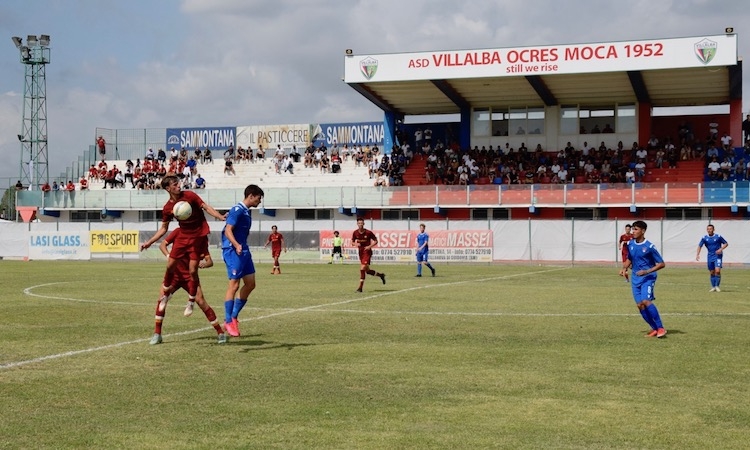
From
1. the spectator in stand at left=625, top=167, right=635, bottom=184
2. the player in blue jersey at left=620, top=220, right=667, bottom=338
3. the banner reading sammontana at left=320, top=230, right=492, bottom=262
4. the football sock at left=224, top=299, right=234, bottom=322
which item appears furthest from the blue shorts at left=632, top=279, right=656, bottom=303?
the spectator in stand at left=625, top=167, right=635, bottom=184

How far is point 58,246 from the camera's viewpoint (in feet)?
172

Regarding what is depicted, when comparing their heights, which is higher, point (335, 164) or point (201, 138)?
point (201, 138)

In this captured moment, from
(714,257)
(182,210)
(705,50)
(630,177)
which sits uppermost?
(705,50)

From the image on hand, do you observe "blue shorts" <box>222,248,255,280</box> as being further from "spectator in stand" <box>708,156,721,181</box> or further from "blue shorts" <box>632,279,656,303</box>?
"spectator in stand" <box>708,156,721,181</box>

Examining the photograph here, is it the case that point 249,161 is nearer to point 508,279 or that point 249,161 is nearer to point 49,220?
point 49,220

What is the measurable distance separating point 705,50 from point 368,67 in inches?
769

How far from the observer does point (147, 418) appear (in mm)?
8227

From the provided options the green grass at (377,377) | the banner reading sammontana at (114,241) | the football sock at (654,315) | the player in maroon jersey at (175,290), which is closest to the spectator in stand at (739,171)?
the green grass at (377,377)

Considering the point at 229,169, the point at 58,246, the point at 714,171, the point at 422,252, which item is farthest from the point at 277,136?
the point at 422,252

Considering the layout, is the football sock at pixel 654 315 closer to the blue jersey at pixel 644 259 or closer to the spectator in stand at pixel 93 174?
the blue jersey at pixel 644 259

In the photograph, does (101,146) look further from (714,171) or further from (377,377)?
(377,377)

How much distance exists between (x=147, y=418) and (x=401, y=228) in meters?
40.9

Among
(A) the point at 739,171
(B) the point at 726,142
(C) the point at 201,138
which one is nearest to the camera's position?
(A) the point at 739,171

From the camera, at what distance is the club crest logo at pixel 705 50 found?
168ft
